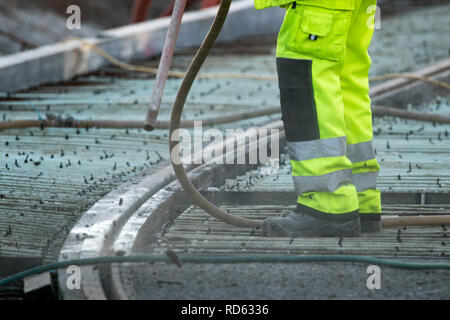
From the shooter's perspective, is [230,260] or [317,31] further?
[317,31]

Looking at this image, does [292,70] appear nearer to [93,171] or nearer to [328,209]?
[328,209]

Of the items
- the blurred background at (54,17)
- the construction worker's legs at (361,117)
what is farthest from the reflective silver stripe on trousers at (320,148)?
the blurred background at (54,17)

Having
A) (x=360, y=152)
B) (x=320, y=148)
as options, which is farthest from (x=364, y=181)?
(x=320, y=148)

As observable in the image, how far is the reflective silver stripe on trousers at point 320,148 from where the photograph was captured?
3342 mm

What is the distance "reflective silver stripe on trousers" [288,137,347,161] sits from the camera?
334 cm

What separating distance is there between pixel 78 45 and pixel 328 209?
5600 millimetres

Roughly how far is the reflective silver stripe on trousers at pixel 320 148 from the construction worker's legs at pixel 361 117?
0.23 metres

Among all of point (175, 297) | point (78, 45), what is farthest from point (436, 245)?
point (78, 45)

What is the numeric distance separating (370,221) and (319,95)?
0.66m

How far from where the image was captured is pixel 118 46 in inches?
358

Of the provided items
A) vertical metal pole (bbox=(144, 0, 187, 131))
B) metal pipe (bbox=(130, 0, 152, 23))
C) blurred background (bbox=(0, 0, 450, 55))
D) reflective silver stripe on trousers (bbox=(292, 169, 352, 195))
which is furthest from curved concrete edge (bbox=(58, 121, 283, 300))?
blurred background (bbox=(0, 0, 450, 55))

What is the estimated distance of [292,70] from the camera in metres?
3.35

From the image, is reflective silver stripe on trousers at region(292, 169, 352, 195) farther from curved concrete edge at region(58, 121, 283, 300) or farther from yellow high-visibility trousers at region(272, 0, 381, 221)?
curved concrete edge at region(58, 121, 283, 300)

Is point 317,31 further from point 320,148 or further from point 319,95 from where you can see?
point 320,148
